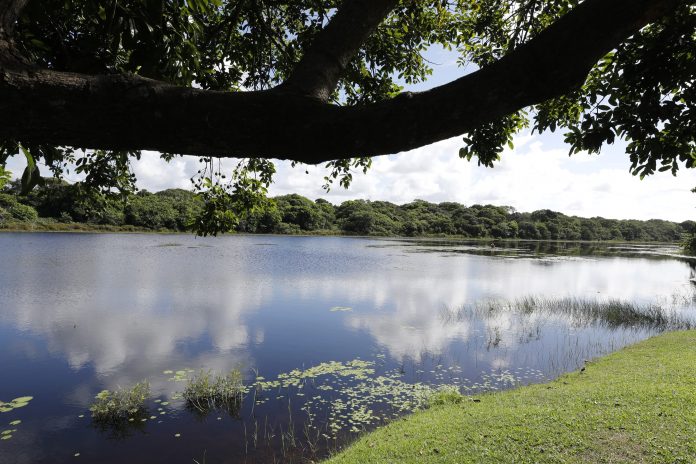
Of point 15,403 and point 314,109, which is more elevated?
point 314,109

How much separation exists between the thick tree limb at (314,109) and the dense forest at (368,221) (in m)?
76.2

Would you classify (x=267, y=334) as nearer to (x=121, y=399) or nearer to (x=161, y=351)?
(x=161, y=351)

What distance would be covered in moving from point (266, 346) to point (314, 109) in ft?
43.2

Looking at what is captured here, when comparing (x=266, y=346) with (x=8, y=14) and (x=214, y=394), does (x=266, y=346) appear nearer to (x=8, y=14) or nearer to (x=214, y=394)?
(x=214, y=394)

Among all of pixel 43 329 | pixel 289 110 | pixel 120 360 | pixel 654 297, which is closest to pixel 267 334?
pixel 120 360

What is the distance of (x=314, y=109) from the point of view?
1.86m

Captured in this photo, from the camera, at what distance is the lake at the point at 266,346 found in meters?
8.37

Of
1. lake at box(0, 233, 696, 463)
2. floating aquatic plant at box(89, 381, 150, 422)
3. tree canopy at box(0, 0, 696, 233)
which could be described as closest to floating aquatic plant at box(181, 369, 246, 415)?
lake at box(0, 233, 696, 463)

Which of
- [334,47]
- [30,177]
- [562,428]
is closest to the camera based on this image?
[30,177]

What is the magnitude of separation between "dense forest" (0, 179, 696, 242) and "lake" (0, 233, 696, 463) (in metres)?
52.8

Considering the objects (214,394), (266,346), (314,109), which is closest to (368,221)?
(266,346)

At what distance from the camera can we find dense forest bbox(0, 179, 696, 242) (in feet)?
253

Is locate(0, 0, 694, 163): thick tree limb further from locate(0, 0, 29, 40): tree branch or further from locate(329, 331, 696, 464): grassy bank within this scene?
locate(329, 331, 696, 464): grassy bank

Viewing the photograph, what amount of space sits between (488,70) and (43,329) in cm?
1764
